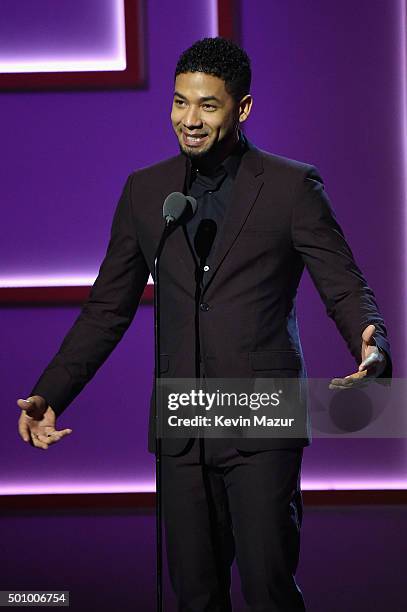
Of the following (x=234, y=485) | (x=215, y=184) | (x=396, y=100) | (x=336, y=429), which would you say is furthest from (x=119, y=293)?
(x=396, y=100)

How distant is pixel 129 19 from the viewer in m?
2.97

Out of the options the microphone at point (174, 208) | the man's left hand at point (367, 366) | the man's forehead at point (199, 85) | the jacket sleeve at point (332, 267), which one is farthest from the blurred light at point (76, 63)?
the man's left hand at point (367, 366)

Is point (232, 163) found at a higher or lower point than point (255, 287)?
higher

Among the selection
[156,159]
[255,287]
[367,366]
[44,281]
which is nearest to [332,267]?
[255,287]

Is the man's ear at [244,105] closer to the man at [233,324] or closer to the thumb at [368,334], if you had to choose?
the man at [233,324]

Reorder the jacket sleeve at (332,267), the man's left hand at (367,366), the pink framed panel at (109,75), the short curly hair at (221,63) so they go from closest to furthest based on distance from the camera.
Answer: the man's left hand at (367,366), the jacket sleeve at (332,267), the short curly hair at (221,63), the pink framed panel at (109,75)

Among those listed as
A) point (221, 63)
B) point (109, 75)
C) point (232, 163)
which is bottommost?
point (232, 163)

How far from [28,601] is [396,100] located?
1876 mm

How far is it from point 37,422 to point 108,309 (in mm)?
308

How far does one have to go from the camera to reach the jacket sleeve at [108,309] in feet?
7.13

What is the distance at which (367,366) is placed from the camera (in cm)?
181

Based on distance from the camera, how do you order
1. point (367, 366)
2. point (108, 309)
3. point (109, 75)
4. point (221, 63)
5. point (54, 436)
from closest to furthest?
point (367, 366)
point (54, 436)
point (221, 63)
point (108, 309)
point (109, 75)

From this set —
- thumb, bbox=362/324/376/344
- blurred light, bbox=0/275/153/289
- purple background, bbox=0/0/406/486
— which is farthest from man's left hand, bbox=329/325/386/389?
blurred light, bbox=0/275/153/289

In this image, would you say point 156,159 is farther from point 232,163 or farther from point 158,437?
point 158,437
